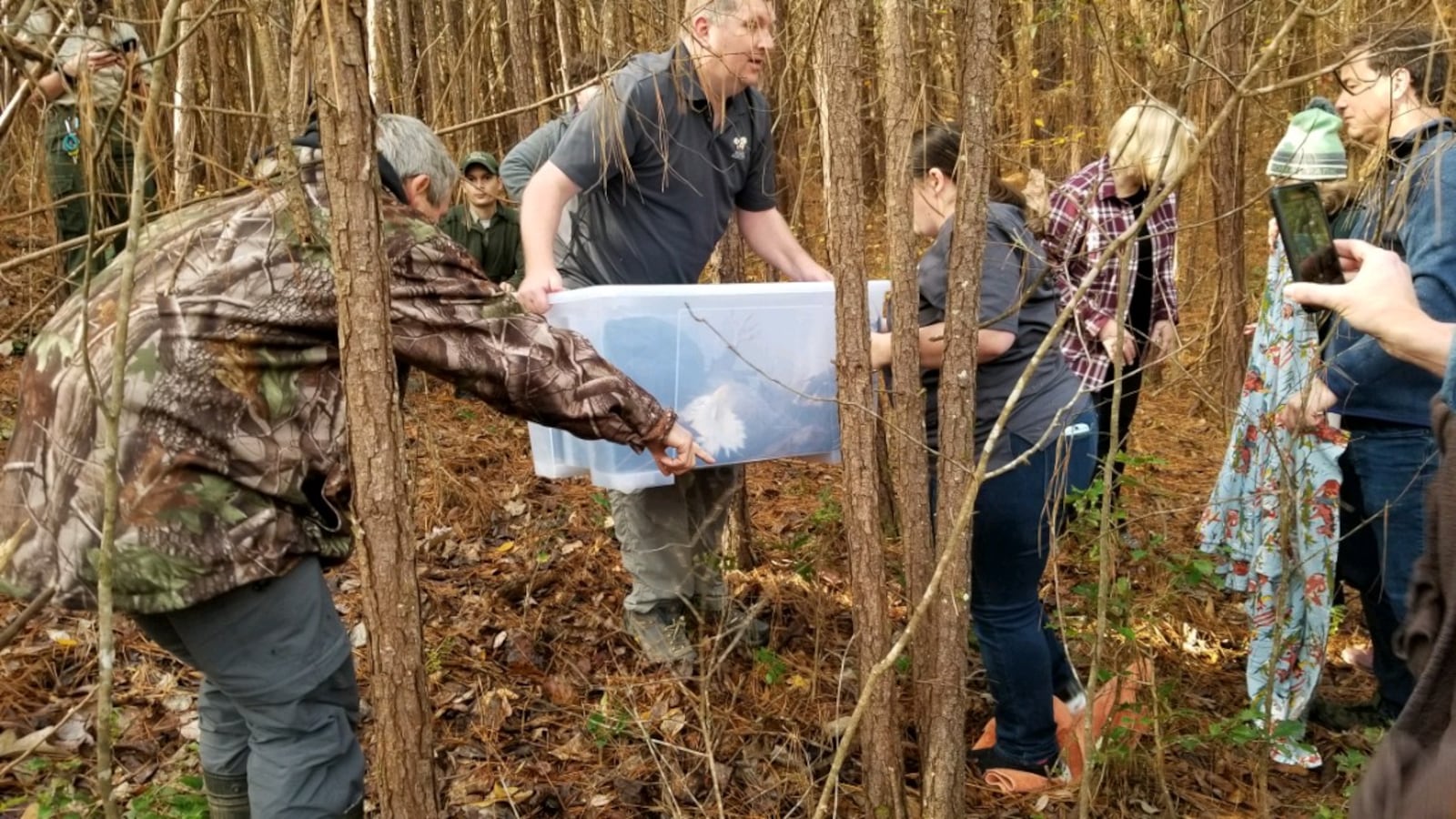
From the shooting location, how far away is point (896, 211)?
261cm

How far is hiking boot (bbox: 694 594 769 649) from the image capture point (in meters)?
3.74

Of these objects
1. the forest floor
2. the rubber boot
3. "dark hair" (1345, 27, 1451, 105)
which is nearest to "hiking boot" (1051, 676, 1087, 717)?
the forest floor

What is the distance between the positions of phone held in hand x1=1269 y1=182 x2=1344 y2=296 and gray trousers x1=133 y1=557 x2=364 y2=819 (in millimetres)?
2067

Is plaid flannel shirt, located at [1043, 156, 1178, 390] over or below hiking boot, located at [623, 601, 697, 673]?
over

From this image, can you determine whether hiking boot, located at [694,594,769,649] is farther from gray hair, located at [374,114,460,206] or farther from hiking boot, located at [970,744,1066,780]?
gray hair, located at [374,114,460,206]

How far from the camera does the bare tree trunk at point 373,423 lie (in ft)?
5.57

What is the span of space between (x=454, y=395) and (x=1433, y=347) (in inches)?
228

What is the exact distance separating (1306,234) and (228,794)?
8.54 feet

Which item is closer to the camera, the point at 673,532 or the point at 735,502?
the point at 673,532

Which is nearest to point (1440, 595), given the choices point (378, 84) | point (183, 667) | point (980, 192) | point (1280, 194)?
point (1280, 194)

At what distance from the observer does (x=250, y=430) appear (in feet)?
6.95

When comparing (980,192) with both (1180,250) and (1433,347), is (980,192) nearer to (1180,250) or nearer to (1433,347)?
(1433,347)

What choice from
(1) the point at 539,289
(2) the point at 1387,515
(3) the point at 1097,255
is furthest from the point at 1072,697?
(1) the point at 539,289

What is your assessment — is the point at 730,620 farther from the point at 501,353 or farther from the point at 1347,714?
the point at 1347,714
